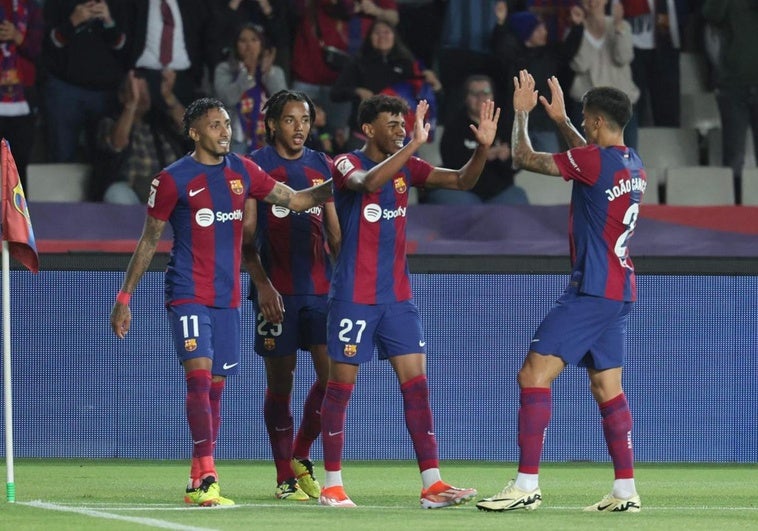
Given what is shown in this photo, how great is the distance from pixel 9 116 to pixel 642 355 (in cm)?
560

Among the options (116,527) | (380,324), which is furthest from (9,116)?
(116,527)

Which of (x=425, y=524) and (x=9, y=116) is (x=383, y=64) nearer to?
(x=9, y=116)

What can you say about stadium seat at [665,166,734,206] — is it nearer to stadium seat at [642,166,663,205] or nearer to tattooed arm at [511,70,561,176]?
stadium seat at [642,166,663,205]

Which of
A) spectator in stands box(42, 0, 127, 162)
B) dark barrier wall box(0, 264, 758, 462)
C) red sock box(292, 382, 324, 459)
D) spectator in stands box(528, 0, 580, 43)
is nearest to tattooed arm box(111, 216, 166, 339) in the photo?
red sock box(292, 382, 324, 459)

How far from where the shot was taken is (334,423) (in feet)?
25.8

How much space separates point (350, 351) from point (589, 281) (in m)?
1.21

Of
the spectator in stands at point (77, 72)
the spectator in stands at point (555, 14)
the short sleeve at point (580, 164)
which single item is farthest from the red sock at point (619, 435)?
the spectator in stands at point (555, 14)

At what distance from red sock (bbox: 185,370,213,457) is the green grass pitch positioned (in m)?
0.31

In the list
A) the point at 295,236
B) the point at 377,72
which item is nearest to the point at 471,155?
the point at 377,72

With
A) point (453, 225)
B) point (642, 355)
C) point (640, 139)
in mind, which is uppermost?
point (640, 139)

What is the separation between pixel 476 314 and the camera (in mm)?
11172

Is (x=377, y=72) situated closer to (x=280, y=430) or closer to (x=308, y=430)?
(x=308, y=430)

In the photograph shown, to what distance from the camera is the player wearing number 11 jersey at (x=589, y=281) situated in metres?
7.57

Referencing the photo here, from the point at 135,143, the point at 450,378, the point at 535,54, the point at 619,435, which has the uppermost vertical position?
the point at 535,54
